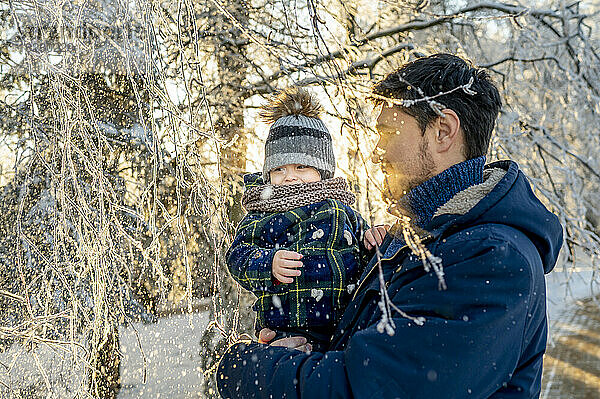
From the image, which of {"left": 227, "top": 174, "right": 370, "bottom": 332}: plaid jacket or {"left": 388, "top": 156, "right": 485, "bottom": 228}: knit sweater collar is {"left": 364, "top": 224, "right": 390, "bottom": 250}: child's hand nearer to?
{"left": 227, "top": 174, "right": 370, "bottom": 332}: plaid jacket

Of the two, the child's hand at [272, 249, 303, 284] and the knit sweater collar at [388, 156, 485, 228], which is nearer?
the knit sweater collar at [388, 156, 485, 228]

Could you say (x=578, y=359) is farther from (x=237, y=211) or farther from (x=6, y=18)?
(x=6, y=18)

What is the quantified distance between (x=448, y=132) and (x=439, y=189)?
0.14 m

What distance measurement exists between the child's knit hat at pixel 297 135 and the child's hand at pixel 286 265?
1.34 feet

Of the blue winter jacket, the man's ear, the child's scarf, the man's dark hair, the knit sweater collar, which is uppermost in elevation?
the man's dark hair

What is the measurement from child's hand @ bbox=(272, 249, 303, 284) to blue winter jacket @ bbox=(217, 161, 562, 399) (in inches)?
12.5

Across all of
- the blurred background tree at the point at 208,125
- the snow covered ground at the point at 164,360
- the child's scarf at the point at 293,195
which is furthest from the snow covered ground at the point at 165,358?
the child's scarf at the point at 293,195

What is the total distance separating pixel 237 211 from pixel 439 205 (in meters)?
3.55

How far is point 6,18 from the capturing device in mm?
3297

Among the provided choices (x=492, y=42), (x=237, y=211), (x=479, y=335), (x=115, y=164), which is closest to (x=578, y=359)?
(x=492, y=42)

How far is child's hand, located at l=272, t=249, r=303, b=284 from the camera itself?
62.0 inches

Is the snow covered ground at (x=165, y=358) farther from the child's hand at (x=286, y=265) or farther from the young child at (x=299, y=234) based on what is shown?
the child's hand at (x=286, y=265)

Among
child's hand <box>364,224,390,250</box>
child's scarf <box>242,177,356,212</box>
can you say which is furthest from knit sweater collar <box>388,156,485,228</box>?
child's scarf <box>242,177,356,212</box>

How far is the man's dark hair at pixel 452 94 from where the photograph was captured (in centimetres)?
134
